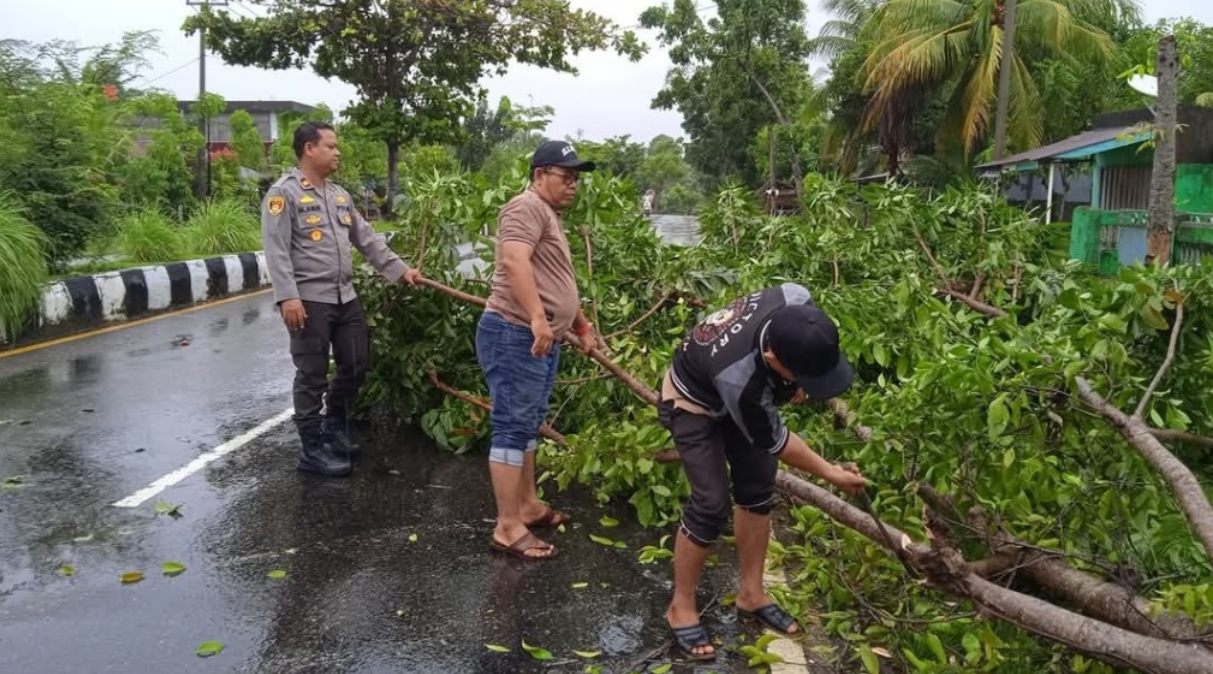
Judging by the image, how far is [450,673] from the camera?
343 cm

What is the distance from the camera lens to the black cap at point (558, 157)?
4.35 m

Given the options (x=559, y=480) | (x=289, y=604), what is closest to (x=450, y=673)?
(x=289, y=604)

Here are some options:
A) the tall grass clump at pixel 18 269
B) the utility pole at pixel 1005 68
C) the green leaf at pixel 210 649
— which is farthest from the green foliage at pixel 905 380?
the utility pole at pixel 1005 68

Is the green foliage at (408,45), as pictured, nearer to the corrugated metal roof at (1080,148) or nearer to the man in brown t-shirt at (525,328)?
the corrugated metal roof at (1080,148)

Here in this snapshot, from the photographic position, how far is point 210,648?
11.6ft

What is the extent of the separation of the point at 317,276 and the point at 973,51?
21593 millimetres

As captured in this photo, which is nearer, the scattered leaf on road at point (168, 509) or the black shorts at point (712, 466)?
the black shorts at point (712, 466)

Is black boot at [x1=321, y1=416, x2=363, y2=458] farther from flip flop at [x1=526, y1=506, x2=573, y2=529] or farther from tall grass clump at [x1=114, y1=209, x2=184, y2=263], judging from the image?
tall grass clump at [x1=114, y1=209, x2=184, y2=263]


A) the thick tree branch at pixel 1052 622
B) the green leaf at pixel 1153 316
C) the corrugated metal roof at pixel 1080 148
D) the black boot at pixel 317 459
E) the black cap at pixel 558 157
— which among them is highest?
the corrugated metal roof at pixel 1080 148

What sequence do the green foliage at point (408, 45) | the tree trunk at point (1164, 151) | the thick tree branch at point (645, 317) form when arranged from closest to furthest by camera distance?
the thick tree branch at point (645, 317) → the tree trunk at point (1164, 151) → the green foliage at point (408, 45)

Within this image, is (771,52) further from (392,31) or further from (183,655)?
(183,655)

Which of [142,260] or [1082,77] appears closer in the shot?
[142,260]

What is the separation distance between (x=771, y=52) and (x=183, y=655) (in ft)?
103

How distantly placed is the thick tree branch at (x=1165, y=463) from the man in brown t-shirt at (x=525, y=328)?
2.06 metres
